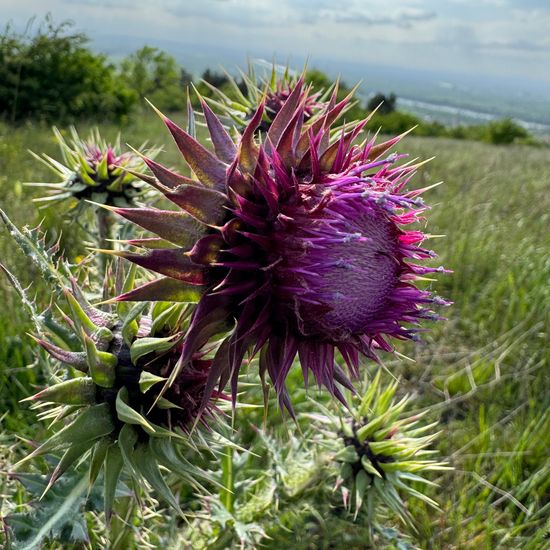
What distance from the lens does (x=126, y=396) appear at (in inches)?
71.9

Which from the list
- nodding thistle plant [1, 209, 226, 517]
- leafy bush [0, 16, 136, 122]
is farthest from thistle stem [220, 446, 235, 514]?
leafy bush [0, 16, 136, 122]

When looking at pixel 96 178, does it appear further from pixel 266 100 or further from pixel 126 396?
pixel 126 396

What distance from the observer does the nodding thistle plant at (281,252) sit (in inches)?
62.5

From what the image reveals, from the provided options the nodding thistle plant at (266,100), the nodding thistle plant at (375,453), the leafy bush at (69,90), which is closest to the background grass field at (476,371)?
the nodding thistle plant at (375,453)

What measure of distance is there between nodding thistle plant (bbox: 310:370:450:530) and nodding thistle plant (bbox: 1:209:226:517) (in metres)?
1.08

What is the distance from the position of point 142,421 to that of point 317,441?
1.51 metres

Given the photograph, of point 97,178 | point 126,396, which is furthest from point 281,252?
point 97,178

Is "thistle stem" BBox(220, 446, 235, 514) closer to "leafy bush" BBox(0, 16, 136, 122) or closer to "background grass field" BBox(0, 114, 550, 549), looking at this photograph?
"background grass field" BBox(0, 114, 550, 549)

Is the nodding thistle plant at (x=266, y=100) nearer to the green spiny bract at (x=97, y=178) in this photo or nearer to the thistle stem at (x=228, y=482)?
the green spiny bract at (x=97, y=178)

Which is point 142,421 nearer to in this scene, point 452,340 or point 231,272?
point 231,272

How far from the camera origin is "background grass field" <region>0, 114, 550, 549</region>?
3373 millimetres

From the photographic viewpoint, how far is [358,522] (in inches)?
119

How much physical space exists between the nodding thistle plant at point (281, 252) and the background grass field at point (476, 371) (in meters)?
0.42

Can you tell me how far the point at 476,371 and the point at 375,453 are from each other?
2.23m
